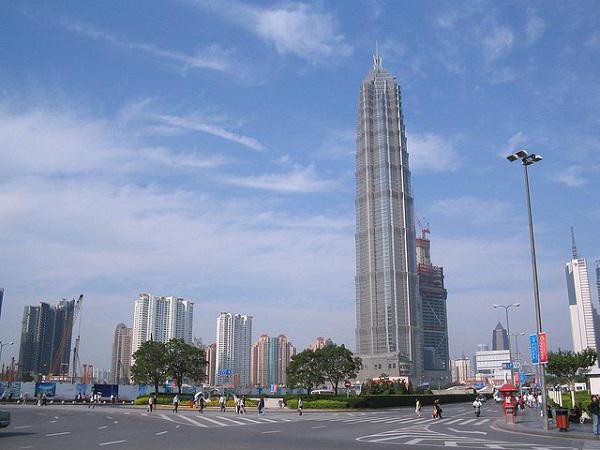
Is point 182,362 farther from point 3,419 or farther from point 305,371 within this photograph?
point 3,419

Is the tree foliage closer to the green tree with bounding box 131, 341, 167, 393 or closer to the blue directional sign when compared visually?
the blue directional sign

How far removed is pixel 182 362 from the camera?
250ft

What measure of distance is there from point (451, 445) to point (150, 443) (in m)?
11.3

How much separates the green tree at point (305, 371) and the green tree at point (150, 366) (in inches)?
641

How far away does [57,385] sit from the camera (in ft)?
290

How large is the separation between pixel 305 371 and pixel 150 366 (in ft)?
65.0

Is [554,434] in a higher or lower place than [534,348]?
lower

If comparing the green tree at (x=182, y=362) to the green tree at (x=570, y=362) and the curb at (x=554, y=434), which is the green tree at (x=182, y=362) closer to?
the green tree at (x=570, y=362)

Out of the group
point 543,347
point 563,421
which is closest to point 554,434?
point 563,421

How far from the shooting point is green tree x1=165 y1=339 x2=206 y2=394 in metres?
75.9

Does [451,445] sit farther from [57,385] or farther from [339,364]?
[57,385]

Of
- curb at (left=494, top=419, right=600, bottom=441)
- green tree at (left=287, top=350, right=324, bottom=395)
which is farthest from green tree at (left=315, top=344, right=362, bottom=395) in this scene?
curb at (left=494, top=419, right=600, bottom=441)

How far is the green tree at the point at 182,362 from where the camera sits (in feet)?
249

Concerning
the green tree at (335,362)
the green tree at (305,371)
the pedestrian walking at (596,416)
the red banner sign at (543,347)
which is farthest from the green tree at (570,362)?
the pedestrian walking at (596,416)
